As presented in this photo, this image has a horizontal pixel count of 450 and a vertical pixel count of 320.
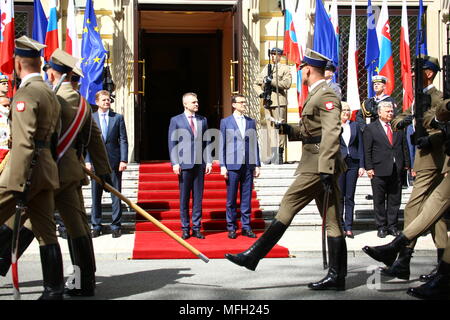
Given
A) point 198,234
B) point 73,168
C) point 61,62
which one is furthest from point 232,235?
point 61,62

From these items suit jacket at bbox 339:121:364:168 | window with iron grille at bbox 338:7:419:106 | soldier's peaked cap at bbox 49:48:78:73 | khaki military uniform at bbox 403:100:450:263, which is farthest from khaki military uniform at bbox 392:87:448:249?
window with iron grille at bbox 338:7:419:106

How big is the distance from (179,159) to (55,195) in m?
4.62

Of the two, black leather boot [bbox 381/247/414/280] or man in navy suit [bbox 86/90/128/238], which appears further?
man in navy suit [bbox 86/90/128/238]

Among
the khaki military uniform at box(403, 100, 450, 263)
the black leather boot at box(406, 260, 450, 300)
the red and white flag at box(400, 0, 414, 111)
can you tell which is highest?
the red and white flag at box(400, 0, 414, 111)

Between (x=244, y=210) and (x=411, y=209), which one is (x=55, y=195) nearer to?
(x=411, y=209)

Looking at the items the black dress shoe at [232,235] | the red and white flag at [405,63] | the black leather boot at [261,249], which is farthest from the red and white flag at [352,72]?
the black leather boot at [261,249]

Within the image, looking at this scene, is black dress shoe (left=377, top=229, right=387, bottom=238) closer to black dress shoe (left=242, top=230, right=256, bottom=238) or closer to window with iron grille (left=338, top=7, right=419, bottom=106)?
black dress shoe (left=242, top=230, right=256, bottom=238)

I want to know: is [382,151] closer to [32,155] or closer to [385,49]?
[385,49]

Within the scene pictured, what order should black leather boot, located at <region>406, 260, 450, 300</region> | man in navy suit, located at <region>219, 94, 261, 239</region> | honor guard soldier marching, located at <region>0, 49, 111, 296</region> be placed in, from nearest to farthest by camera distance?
1. black leather boot, located at <region>406, 260, 450, 300</region>
2. honor guard soldier marching, located at <region>0, 49, 111, 296</region>
3. man in navy suit, located at <region>219, 94, 261, 239</region>

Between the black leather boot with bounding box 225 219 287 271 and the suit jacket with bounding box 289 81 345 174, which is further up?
the suit jacket with bounding box 289 81 345 174

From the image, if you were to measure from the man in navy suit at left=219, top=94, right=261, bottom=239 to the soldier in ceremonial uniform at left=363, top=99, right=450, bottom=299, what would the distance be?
4.20m

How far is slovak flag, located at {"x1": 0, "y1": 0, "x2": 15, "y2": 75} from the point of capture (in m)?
13.7

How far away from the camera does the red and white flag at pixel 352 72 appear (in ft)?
48.6
